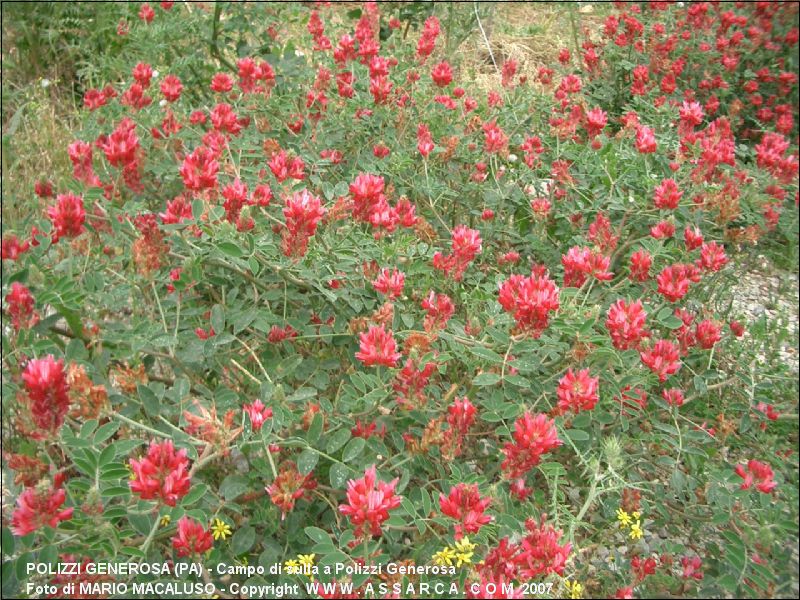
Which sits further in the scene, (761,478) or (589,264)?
(589,264)

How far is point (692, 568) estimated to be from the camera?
1654 millimetres

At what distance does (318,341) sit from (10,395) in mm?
746

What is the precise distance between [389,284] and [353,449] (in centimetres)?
41

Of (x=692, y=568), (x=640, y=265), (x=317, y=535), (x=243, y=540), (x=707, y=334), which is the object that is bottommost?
(x=692, y=568)

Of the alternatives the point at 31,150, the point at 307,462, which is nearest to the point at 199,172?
the point at 307,462

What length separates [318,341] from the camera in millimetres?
2010

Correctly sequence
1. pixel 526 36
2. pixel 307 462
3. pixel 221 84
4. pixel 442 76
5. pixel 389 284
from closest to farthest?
pixel 307 462
pixel 389 284
pixel 221 84
pixel 442 76
pixel 526 36

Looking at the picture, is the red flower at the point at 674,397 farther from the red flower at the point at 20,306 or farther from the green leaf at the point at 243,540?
the red flower at the point at 20,306

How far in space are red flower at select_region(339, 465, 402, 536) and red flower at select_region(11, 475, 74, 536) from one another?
50 cm

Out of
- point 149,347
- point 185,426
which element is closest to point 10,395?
point 149,347

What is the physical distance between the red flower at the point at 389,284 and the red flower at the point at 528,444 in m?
0.44

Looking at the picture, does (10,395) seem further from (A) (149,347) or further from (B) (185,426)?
(B) (185,426)

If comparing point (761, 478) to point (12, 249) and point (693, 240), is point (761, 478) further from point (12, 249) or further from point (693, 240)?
point (12, 249)

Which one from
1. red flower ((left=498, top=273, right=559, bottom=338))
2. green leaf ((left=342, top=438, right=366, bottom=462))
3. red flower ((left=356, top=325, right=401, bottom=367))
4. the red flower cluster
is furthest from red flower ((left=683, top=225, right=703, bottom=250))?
green leaf ((left=342, top=438, right=366, bottom=462))
